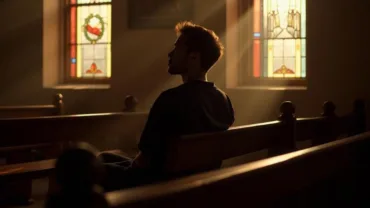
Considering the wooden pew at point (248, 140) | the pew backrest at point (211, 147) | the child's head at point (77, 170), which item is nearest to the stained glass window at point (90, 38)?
the wooden pew at point (248, 140)

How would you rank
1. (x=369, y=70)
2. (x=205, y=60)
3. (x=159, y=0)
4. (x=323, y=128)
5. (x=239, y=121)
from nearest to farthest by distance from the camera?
1. (x=205, y=60)
2. (x=323, y=128)
3. (x=369, y=70)
4. (x=239, y=121)
5. (x=159, y=0)

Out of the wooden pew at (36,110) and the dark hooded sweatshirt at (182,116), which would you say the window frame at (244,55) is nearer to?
the wooden pew at (36,110)

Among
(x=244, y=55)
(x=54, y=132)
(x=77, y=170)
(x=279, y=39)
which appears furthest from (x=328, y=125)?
(x=77, y=170)

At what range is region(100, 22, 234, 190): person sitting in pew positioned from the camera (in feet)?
8.09

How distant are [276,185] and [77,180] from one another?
2.15ft

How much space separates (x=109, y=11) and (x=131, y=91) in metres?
1.09

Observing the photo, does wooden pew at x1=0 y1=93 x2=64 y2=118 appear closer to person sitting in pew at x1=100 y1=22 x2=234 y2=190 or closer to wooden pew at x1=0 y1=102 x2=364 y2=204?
wooden pew at x1=0 y1=102 x2=364 y2=204

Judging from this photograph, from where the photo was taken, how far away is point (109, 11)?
7297mm

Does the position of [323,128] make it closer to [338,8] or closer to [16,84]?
[338,8]

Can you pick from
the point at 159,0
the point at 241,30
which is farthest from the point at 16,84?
the point at 241,30

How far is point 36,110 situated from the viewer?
554cm

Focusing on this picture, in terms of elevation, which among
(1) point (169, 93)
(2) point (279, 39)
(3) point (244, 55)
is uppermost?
(2) point (279, 39)

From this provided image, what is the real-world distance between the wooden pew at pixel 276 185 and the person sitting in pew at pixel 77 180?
0.24 ft

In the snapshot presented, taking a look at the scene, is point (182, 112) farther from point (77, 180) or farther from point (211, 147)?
point (77, 180)
